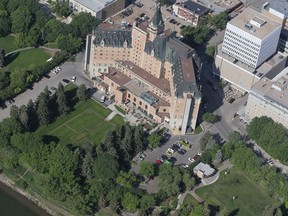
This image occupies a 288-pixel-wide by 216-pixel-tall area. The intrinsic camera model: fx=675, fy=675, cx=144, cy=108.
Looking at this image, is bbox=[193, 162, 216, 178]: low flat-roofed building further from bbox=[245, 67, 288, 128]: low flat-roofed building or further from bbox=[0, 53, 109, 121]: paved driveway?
bbox=[0, 53, 109, 121]: paved driveway

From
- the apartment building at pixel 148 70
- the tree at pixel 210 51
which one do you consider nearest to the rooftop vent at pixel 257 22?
the tree at pixel 210 51

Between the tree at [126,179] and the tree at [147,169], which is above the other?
the tree at [147,169]

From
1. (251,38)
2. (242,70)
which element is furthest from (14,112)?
(251,38)

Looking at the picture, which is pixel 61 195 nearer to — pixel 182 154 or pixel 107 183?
pixel 107 183

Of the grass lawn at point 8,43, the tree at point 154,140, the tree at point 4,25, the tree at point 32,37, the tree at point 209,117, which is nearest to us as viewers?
the tree at point 154,140

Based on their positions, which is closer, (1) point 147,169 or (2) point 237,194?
(1) point 147,169

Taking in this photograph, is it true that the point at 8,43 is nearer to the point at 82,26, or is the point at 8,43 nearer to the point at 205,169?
the point at 82,26

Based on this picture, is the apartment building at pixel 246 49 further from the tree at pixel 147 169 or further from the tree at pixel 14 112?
the tree at pixel 14 112

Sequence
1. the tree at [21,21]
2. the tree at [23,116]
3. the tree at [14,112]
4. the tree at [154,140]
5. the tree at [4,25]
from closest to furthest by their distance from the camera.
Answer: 1. the tree at [23,116]
2. the tree at [14,112]
3. the tree at [154,140]
4. the tree at [4,25]
5. the tree at [21,21]

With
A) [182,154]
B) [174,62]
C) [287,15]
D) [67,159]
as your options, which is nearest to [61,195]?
[67,159]
